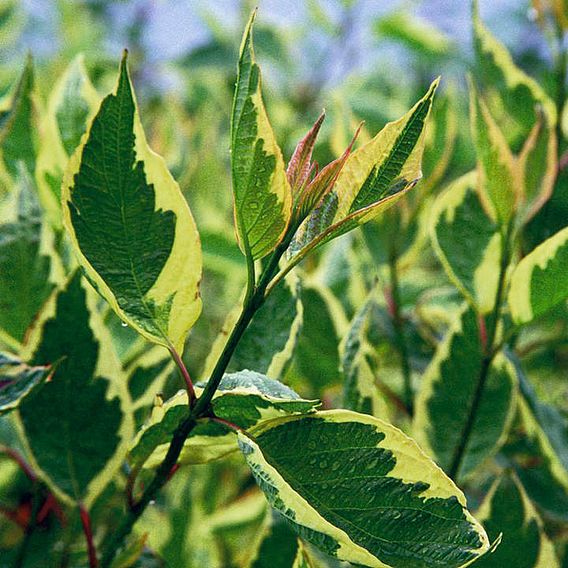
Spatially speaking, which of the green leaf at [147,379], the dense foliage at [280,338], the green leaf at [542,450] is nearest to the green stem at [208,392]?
the dense foliage at [280,338]

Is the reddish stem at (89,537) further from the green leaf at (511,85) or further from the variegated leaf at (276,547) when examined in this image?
the green leaf at (511,85)

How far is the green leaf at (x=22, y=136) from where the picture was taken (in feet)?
2.63

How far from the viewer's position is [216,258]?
1.10 metres

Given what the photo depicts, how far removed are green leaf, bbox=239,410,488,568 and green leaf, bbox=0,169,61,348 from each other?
28 cm

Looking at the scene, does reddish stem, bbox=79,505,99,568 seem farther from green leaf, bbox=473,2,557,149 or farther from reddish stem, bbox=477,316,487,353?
green leaf, bbox=473,2,557,149

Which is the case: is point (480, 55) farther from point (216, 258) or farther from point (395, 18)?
point (395, 18)

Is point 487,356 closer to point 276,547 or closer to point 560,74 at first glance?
point 276,547

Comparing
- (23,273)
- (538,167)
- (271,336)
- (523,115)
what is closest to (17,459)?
(23,273)

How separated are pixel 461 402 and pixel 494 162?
0.24 metres

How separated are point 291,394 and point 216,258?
0.66 m

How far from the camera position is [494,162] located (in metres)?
0.67

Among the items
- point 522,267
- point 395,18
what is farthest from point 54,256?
point 395,18

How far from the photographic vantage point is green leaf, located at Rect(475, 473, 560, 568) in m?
0.66

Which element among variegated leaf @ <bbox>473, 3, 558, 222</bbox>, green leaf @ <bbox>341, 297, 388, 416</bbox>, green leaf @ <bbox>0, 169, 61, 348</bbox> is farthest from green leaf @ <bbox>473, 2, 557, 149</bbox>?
green leaf @ <bbox>0, 169, 61, 348</bbox>
